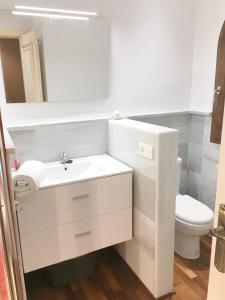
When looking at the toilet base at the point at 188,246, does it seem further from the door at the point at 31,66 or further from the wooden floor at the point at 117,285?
the door at the point at 31,66

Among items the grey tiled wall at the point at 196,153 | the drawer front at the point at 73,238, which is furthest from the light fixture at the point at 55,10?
the drawer front at the point at 73,238

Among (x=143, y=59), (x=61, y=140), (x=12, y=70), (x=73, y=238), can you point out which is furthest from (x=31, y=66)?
(x=73, y=238)

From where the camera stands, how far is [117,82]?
220cm

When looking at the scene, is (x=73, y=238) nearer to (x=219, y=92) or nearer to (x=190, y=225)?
(x=190, y=225)

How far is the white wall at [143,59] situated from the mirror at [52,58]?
8 cm

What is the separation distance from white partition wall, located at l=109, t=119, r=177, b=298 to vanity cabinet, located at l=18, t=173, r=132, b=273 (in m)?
0.11

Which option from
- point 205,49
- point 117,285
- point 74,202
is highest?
Result: point 205,49

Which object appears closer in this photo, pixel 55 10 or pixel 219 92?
pixel 55 10

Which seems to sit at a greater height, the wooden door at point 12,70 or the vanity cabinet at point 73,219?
the wooden door at point 12,70

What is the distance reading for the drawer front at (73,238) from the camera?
5.38 feet

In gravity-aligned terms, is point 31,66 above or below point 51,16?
below

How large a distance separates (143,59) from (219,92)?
71 cm

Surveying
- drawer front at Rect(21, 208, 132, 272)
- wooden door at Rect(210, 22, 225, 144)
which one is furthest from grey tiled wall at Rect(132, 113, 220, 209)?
drawer front at Rect(21, 208, 132, 272)

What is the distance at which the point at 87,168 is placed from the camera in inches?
80.4
